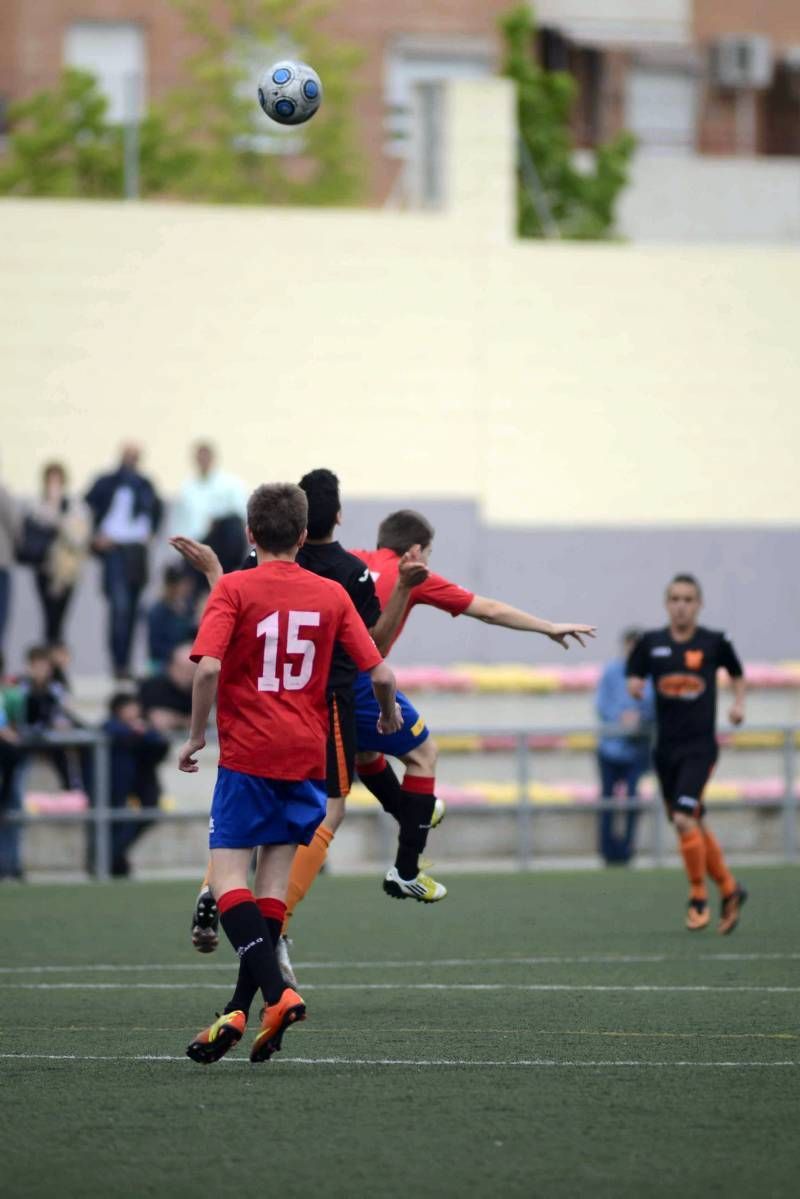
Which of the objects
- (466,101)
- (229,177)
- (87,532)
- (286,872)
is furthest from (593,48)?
(286,872)

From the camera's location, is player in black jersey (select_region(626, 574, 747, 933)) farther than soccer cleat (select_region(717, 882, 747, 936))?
Yes

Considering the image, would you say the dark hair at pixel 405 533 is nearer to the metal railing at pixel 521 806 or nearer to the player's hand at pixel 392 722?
the player's hand at pixel 392 722

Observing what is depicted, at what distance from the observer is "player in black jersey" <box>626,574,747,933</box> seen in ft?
45.3

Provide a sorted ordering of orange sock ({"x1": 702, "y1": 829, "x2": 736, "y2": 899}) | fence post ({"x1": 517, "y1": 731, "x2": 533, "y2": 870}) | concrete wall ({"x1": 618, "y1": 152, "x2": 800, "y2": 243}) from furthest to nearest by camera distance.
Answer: concrete wall ({"x1": 618, "y1": 152, "x2": 800, "y2": 243}), fence post ({"x1": 517, "y1": 731, "x2": 533, "y2": 870}), orange sock ({"x1": 702, "y1": 829, "x2": 736, "y2": 899})

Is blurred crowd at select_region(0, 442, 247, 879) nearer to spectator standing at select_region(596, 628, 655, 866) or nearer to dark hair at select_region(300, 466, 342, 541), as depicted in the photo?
spectator standing at select_region(596, 628, 655, 866)

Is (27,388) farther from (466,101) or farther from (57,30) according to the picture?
(57,30)

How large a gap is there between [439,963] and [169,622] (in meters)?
9.85

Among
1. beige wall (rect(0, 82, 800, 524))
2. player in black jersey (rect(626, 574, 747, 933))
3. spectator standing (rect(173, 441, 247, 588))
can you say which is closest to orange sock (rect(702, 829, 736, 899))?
player in black jersey (rect(626, 574, 747, 933))

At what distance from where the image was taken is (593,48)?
4034cm

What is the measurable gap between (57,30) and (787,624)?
56.3ft

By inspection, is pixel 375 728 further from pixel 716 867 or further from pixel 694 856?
pixel 716 867

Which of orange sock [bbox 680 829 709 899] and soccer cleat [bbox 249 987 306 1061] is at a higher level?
soccer cleat [bbox 249 987 306 1061]

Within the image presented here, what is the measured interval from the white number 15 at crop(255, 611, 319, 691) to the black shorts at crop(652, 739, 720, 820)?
6.21 m

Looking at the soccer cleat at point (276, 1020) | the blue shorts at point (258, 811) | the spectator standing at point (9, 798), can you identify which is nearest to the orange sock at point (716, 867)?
the blue shorts at point (258, 811)
